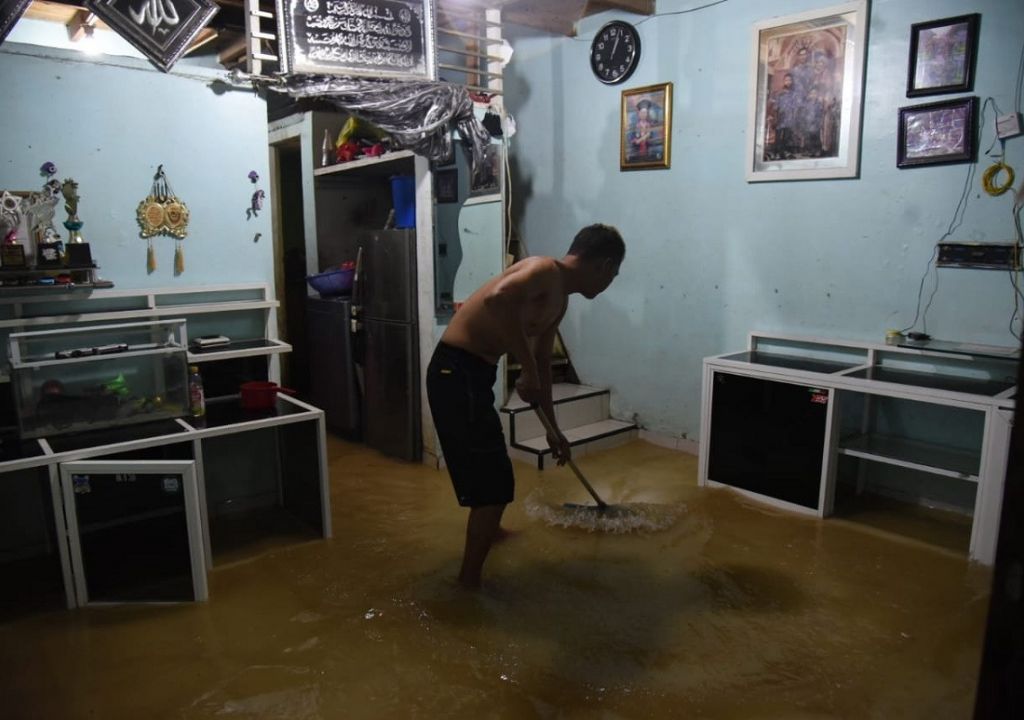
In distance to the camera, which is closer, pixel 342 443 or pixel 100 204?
pixel 100 204

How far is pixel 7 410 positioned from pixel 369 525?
5.33 ft

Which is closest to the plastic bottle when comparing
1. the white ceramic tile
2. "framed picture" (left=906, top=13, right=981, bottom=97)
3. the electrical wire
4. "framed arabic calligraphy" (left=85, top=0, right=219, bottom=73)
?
"framed arabic calligraphy" (left=85, top=0, right=219, bottom=73)

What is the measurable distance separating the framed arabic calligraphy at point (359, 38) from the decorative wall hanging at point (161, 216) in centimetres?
81

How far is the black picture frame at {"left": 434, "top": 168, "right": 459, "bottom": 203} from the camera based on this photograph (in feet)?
14.7

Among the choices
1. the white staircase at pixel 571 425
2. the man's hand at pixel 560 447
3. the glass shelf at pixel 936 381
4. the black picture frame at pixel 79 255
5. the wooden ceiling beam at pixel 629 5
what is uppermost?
the wooden ceiling beam at pixel 629 5

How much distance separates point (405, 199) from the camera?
14.7 ft

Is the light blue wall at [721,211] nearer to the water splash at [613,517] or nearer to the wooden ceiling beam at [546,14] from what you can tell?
the wooden ceiling beam at [546,14]

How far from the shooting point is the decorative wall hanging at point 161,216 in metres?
3.30

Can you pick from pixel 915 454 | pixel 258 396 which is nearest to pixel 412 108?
pixel 258 396

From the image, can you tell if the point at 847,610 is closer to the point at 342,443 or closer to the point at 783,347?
the point at 783,347

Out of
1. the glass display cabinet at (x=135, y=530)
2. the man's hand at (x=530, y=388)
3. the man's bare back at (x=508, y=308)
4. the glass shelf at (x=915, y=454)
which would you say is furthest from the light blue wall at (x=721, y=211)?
the glass display cabinet at (x=135, y=530)

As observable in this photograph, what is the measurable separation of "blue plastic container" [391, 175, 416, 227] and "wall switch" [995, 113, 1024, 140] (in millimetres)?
3027

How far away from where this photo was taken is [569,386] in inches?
205

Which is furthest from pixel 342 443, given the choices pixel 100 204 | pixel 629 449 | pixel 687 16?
pixel 687 16
